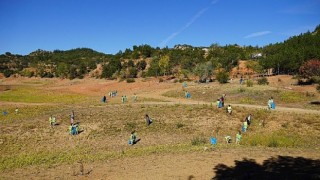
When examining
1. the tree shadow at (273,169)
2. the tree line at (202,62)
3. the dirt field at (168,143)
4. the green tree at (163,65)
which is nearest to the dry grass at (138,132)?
the dirt field at (168,143)

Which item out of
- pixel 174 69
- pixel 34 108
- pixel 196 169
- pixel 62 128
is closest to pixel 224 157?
pixel 196 169

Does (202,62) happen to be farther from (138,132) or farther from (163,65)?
(138,132)

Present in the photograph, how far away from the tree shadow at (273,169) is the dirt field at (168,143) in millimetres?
50

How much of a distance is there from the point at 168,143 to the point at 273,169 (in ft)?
42.7

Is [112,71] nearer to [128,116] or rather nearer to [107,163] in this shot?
[128,116]

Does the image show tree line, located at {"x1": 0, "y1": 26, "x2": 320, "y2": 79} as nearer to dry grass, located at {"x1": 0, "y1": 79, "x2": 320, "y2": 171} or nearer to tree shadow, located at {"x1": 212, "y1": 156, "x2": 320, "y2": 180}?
dry grass, located at {"x1": 0, "y1": 79, "x2": 320, "y2": 171}

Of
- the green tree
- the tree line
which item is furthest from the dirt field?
the green tree

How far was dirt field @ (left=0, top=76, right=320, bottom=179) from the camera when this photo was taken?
21.0 metres

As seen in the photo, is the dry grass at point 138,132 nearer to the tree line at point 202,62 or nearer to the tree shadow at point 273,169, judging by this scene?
the tree shadow at point 273,169

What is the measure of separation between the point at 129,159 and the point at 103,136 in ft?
35.5

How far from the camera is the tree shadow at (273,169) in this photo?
18.9 meters

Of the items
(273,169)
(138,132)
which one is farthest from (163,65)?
(273,169)

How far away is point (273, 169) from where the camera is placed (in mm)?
20172

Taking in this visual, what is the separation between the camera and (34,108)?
171 ft
